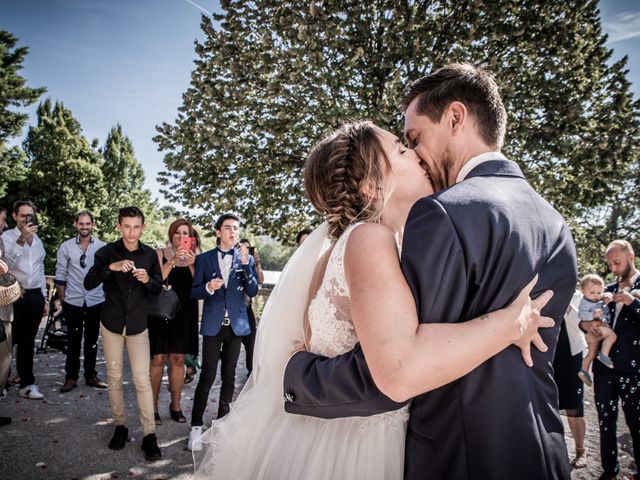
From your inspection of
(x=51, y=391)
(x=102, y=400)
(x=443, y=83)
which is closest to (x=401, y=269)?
(x=443, y=83)

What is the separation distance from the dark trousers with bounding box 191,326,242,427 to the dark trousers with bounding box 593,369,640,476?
4.36 meters

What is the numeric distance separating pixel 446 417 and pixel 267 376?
107cm

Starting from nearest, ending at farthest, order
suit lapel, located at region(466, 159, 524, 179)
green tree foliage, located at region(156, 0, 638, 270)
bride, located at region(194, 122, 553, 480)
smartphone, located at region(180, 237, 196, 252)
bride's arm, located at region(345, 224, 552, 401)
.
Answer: bride's arm, located at region(345, 224, 552, 401) < bride, located at region(194, 122, 553, 480) < suit lapel, located at region(466, 159, 524, 179) < smartphone, located at region(180, 237, 196, 252) < green tree foliage, located at region(156, 0, 638, 270)

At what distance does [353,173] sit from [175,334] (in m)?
4.50

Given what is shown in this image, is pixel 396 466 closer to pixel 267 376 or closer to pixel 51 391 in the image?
pixel 267 376

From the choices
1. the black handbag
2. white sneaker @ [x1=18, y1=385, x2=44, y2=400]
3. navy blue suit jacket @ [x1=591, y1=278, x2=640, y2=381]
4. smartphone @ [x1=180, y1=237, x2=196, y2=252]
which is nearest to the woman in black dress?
navy blue suit jacket @ [x1=591, y1=278, x2=640, y2=381]

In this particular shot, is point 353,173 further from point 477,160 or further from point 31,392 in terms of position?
point 31,392

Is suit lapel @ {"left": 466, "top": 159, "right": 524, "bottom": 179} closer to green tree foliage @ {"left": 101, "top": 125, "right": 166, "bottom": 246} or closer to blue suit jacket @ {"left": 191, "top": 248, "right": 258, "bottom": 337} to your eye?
blue suit jacket @ {"left": 191, "top": 248, "right": 258, "bottom": 337}

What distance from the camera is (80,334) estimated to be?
6.31 meters

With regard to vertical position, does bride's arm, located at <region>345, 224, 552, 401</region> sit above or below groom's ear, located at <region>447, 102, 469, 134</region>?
below

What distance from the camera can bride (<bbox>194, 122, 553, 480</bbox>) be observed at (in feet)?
4.12


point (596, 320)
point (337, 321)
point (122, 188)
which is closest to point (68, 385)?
point (337, 321)

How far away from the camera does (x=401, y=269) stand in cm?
120

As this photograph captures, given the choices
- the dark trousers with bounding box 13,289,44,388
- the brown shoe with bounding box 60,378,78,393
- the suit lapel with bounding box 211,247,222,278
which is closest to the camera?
the suit lapel with bounding box 211,247,222,278
